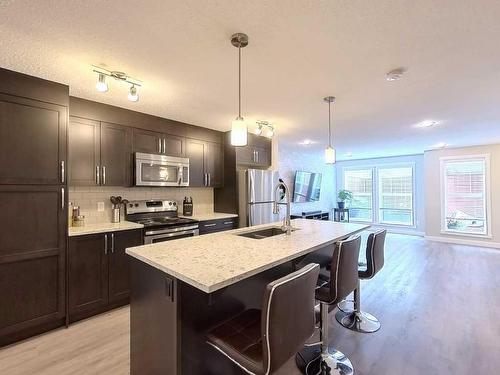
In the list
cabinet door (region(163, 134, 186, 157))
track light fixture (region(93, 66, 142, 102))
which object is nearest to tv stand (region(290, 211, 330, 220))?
cabinet door (region(163, 134, 186, 157))

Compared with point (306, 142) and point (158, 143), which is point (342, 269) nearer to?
point (158, 143)

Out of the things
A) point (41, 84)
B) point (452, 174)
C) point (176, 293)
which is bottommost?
point (176, 293)

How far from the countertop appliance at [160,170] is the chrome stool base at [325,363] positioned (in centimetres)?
269

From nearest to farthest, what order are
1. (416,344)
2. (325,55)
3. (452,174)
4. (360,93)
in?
1. (325,55)
2. (416,344)
3. (360,93)
4. (452,174)

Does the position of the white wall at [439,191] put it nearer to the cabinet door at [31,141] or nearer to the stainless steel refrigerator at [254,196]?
the stainless steel refrigerator at [254,196]

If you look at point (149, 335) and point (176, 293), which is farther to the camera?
point (149, 335)

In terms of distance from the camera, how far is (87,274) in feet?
8.73

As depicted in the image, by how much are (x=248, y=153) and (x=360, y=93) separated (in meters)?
2.23

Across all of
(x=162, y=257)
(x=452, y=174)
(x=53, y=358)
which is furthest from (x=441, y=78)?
(x=452, y=174)

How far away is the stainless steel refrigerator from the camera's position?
4.22 m

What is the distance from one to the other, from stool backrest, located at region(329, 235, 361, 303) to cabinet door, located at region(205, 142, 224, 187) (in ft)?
9.41

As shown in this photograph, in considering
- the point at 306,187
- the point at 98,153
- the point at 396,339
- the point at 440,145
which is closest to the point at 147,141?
the point at 98,153

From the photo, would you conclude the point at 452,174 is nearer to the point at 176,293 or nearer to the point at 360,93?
the point at 360,93

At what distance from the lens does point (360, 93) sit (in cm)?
275
